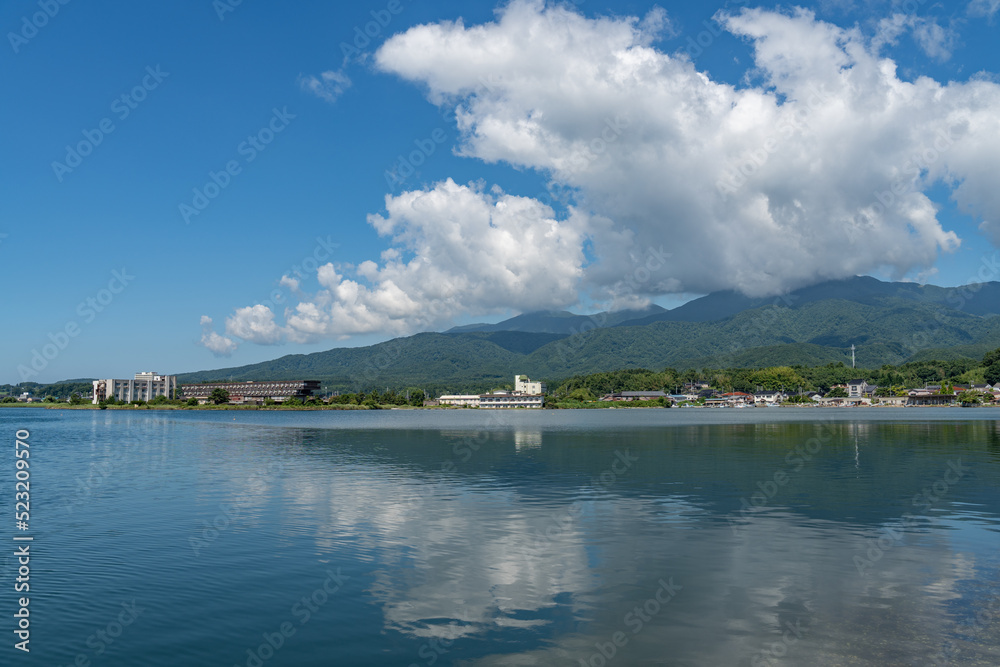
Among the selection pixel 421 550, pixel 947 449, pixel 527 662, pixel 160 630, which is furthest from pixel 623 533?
pixel 947 449

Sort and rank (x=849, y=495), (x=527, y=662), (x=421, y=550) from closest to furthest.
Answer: (x=527, y=662) < (x=421, y=550) < (x=849, y=495)

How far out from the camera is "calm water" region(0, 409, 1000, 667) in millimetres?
13016

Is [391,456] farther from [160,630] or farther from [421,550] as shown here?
[160,630]

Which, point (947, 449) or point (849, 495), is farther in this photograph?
point (947, 449)

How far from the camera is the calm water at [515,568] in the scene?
13016 millimetres

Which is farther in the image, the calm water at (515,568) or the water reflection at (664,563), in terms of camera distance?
the water reflection at (664,563)

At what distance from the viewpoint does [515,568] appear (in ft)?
60.8

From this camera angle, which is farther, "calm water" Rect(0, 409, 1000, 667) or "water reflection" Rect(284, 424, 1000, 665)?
"water reflection" Rect(284, 424, 1000, 665)

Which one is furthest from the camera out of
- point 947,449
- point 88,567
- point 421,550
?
point 947,449

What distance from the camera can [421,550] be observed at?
2070cm

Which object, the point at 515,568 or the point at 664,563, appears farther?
the point at 664,563

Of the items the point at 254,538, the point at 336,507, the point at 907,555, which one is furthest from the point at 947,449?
the point at 254,538

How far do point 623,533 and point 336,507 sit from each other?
42.5 feet

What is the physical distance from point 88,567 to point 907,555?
80.4ft
